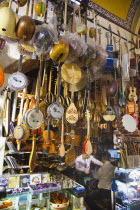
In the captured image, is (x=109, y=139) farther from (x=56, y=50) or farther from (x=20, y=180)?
(x=56, y=50)

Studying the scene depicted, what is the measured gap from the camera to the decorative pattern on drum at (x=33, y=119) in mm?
1136

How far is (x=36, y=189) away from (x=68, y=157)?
2.08 ft

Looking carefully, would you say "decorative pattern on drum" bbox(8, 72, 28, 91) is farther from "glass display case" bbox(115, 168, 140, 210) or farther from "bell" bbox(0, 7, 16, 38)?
"glass display case" bbox(115, 168, 140, 210)

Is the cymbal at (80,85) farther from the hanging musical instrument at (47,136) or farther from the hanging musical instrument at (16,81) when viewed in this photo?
the hanging musical instrument at (16,81)

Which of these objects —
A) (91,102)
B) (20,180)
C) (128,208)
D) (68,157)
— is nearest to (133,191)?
(128,208)

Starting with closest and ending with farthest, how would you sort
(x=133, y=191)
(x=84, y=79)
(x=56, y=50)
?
(x=56, y=50) → (x=84, y=79) → (x=133, y=191)

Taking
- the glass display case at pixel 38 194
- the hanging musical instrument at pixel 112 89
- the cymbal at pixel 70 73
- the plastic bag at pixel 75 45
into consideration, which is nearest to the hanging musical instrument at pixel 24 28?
the plastic bag at pixel 75 45

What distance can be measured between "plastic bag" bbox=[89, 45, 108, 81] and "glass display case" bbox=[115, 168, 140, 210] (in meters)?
1.31

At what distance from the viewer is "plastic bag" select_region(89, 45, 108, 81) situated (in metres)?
1.47

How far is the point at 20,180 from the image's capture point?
1.65 meters

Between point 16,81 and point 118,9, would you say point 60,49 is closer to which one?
point 16,81

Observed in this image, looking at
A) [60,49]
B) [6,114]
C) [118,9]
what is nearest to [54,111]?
[60,49]

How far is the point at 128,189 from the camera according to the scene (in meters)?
1.90

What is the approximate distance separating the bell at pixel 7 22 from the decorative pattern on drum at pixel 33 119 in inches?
22.0
